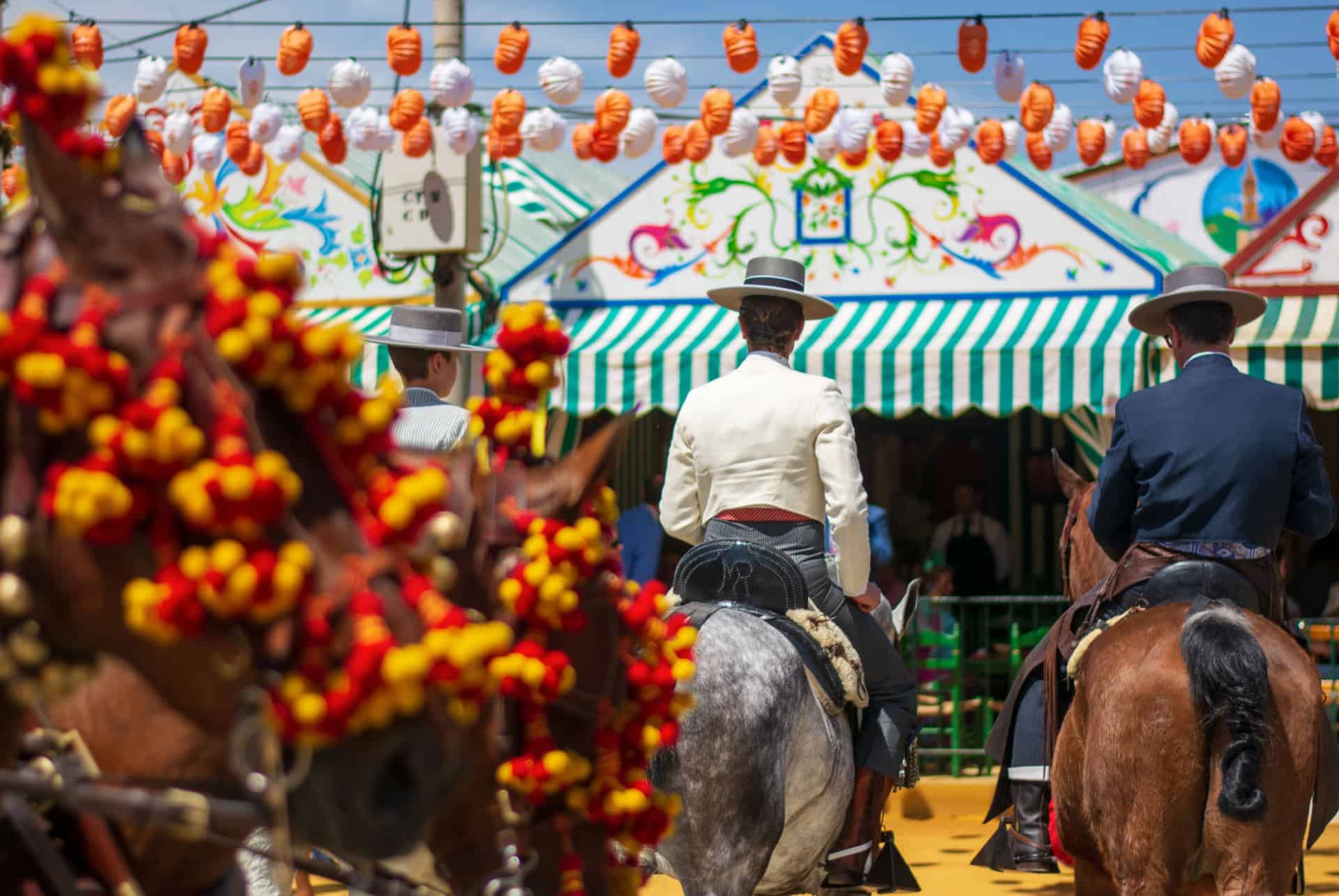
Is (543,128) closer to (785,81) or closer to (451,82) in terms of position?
(451,82)

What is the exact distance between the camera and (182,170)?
1183 cm

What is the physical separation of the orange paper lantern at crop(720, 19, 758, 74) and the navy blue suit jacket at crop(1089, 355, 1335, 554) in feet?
19.0

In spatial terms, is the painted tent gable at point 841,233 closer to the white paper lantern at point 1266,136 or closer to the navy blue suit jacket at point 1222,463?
the white paper lantern at point 1266,136

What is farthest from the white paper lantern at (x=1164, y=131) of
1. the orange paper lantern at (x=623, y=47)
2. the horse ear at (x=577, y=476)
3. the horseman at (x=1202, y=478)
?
the horse ear at (x=577, y=476)

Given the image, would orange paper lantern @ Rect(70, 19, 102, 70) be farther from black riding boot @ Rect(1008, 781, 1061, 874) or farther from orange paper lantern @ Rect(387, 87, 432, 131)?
black riding boot @ Rect(1008, 781, 1061, 874)

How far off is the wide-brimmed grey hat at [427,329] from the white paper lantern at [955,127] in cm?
684

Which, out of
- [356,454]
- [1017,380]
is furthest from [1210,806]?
[1017,380]

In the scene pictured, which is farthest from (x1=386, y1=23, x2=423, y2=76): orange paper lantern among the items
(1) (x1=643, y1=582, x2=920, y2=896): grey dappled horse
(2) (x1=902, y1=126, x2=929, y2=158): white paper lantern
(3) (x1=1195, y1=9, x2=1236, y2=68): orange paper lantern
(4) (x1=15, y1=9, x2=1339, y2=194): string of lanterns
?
(1) (x1=643, y1=582, x2=920, y2=896): grey dappled horse

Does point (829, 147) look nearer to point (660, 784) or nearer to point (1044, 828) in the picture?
point (1044, 828)

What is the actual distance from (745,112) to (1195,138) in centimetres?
305

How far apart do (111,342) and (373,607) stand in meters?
0.41

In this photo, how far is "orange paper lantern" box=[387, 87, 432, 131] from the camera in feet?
34.1

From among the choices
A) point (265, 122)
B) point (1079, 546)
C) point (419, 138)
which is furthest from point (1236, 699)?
point (265, 122)

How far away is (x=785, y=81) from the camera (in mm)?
10516
